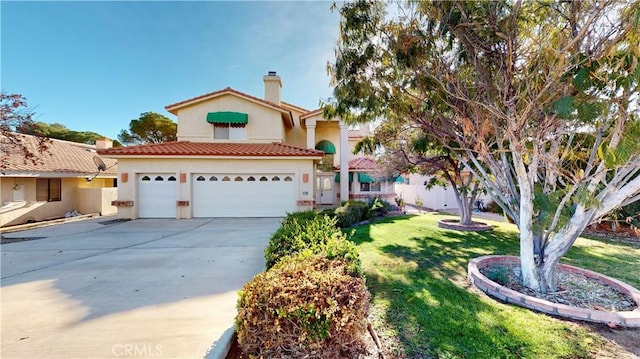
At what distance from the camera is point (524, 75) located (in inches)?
241

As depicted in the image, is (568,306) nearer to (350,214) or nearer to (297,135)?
(350,214)

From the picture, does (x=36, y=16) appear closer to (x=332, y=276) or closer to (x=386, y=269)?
(x=332, y=276)

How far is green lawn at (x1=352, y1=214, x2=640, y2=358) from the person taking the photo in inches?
154

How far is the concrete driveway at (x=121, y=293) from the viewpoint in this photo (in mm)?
3803

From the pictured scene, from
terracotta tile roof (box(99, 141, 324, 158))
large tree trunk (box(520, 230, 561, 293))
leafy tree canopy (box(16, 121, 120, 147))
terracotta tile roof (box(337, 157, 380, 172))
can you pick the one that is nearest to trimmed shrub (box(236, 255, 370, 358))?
large tree trunk (box(520, 230, 561, 293))

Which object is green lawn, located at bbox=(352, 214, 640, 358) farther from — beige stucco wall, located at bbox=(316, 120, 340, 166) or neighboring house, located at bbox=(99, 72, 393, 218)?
beige stucco wall, located at bbox=(316, 120, 340, 166)

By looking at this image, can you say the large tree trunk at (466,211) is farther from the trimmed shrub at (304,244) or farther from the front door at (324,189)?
the front door at (324,189)

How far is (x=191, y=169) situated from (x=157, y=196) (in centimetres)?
292

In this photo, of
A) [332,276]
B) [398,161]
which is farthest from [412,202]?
[332,276]

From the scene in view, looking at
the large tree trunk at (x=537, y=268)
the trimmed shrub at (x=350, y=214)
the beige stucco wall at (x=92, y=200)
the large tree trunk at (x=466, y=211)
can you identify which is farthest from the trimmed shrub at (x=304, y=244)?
the beige stucco wall at (x=92, y=200)

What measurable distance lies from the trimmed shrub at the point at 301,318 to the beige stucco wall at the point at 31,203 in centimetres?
2263

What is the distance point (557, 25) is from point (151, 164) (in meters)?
20.0

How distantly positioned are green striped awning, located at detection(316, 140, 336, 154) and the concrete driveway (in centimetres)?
1501

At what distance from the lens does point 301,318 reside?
2.88m
